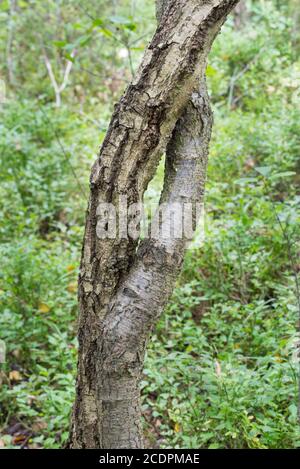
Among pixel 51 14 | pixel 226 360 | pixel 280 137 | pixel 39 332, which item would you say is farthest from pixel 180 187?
pixel 51 14

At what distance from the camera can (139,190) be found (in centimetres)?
182

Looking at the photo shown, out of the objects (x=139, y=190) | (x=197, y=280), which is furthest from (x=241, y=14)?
(x=139, y=190)

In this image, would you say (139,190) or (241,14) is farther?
(241,14)

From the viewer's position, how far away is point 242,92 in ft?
21.0

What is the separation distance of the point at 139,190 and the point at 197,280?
1856 millimetres

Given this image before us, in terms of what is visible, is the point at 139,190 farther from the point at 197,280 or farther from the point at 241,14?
the point at 241,14

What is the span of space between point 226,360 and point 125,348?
960 mm

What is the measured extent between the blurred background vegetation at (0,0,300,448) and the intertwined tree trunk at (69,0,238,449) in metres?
0.40

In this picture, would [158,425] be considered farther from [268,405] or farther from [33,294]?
[33,294]

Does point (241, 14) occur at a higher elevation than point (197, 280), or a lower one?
higher

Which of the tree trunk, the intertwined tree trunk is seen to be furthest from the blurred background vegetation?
the tree trunk

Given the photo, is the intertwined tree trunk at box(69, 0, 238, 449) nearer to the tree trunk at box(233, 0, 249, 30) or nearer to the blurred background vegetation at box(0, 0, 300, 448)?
the blurred background vegetation at box(0, 0, 300, 448)

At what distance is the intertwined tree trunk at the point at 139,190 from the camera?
169 centimetres

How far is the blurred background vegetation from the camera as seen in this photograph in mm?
2406
